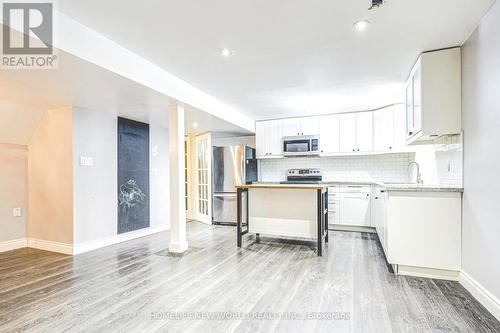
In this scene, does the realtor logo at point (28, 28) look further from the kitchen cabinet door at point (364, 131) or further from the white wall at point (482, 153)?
the kitchen cabinet door at point (364, 131)

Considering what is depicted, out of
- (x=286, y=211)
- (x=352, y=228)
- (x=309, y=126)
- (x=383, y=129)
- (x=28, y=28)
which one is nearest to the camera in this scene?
(x=28, y=28)

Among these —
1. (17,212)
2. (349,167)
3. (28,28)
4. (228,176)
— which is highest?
(28,28)

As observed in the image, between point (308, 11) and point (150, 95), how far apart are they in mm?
2027

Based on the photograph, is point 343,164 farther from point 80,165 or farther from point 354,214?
point 80,165

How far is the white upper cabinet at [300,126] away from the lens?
5.41 m

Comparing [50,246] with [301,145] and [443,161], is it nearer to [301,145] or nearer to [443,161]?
[301,145]

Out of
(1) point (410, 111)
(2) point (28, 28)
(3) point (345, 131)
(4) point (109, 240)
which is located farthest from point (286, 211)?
(2) point (28, 28)

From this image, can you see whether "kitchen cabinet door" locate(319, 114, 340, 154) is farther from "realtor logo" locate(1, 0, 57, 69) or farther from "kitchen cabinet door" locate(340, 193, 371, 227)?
"realtor logo" locate(1, 0, 57, 69)

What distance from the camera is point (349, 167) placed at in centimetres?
544

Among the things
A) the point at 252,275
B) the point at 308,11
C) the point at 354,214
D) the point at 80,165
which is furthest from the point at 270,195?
the point at 80,165

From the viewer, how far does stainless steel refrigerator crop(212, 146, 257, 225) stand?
562 centimetres

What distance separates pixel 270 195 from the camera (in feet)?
13.0

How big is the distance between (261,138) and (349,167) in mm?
1986

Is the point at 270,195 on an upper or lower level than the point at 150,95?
lower
